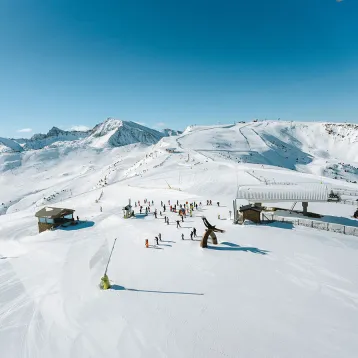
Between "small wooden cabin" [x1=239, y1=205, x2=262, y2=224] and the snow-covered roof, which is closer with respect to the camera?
"small wooden cabin" [x1=239, y1=205, x2=262, y2=224]

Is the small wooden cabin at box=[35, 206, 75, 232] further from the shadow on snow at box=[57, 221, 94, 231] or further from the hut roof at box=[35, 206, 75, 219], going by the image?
the shadow on snow at box=[57, 221, 94, 231]

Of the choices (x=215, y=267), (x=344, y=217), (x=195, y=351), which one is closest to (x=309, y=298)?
(x=215, y=267)

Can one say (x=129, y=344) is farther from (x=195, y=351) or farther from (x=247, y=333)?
(x=247, y=333)

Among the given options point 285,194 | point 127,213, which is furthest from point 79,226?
point 285,194

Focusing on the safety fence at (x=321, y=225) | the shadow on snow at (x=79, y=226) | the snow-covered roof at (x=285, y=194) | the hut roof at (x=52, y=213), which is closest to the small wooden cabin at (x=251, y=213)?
the snow-covered roof at (x=285, y=194)

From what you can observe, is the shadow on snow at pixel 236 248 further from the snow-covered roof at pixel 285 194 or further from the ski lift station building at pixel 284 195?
the snow-covered roof at pixel 285 194

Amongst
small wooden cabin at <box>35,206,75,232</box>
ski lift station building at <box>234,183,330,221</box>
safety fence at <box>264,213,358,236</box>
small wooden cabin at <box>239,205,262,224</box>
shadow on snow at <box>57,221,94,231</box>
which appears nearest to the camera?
safety fence at <box>264,213,358,236</box>

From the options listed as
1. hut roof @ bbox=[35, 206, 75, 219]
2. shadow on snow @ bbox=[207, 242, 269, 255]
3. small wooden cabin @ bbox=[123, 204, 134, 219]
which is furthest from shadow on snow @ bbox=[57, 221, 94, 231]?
shadow on snow @ bbox=[207, 242, 269, 255]

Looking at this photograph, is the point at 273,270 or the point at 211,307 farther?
the point at 273,270
